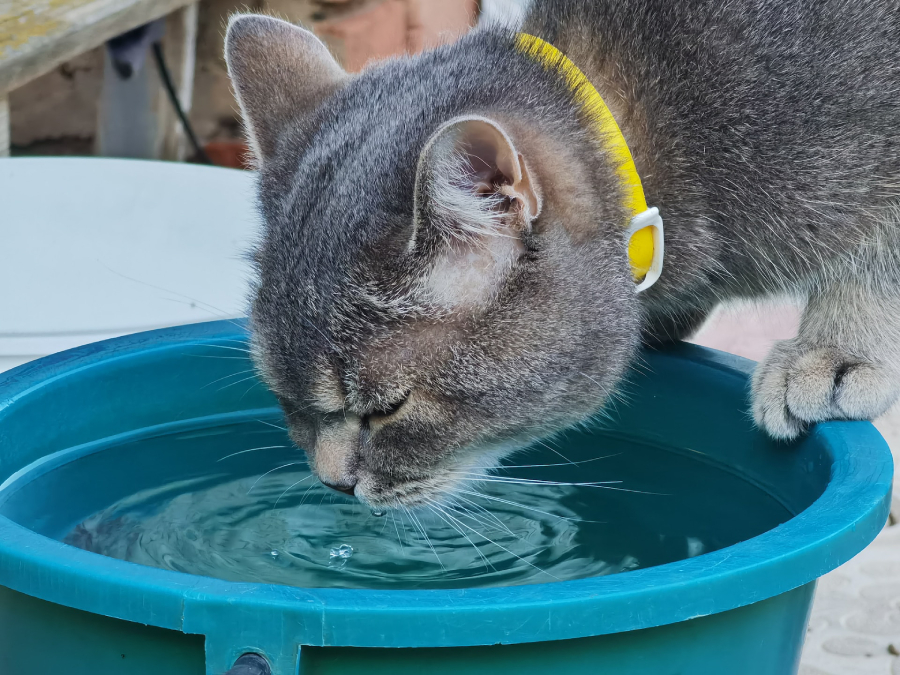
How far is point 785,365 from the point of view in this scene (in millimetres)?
1468

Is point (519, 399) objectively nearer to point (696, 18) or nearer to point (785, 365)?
point (785, 365)

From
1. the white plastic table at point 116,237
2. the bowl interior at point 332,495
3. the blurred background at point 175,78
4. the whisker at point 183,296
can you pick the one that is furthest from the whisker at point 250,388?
the blurred background at point 175,78

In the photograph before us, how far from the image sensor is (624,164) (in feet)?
4.22

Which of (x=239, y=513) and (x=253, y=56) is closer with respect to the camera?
(x=253, y=56)

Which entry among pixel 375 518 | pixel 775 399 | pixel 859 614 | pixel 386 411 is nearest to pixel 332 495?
pixel 375 518

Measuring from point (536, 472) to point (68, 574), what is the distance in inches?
38.2

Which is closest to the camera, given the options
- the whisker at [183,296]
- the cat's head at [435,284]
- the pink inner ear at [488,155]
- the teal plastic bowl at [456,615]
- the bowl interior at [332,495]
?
the teal plastic bowl at [456,615]

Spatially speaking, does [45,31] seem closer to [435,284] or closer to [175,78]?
[175,78]

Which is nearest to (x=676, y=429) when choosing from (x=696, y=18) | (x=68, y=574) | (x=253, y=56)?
(x=696, y=18)

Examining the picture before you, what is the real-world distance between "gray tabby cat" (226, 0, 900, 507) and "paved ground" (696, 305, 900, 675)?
295mm

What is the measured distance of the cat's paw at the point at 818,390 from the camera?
1354mm

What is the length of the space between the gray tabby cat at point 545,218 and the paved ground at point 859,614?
0.97 feet

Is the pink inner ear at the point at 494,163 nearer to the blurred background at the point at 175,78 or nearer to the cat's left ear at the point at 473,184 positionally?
the cat's left ear at the point at 473,184

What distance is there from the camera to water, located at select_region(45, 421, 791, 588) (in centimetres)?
140
